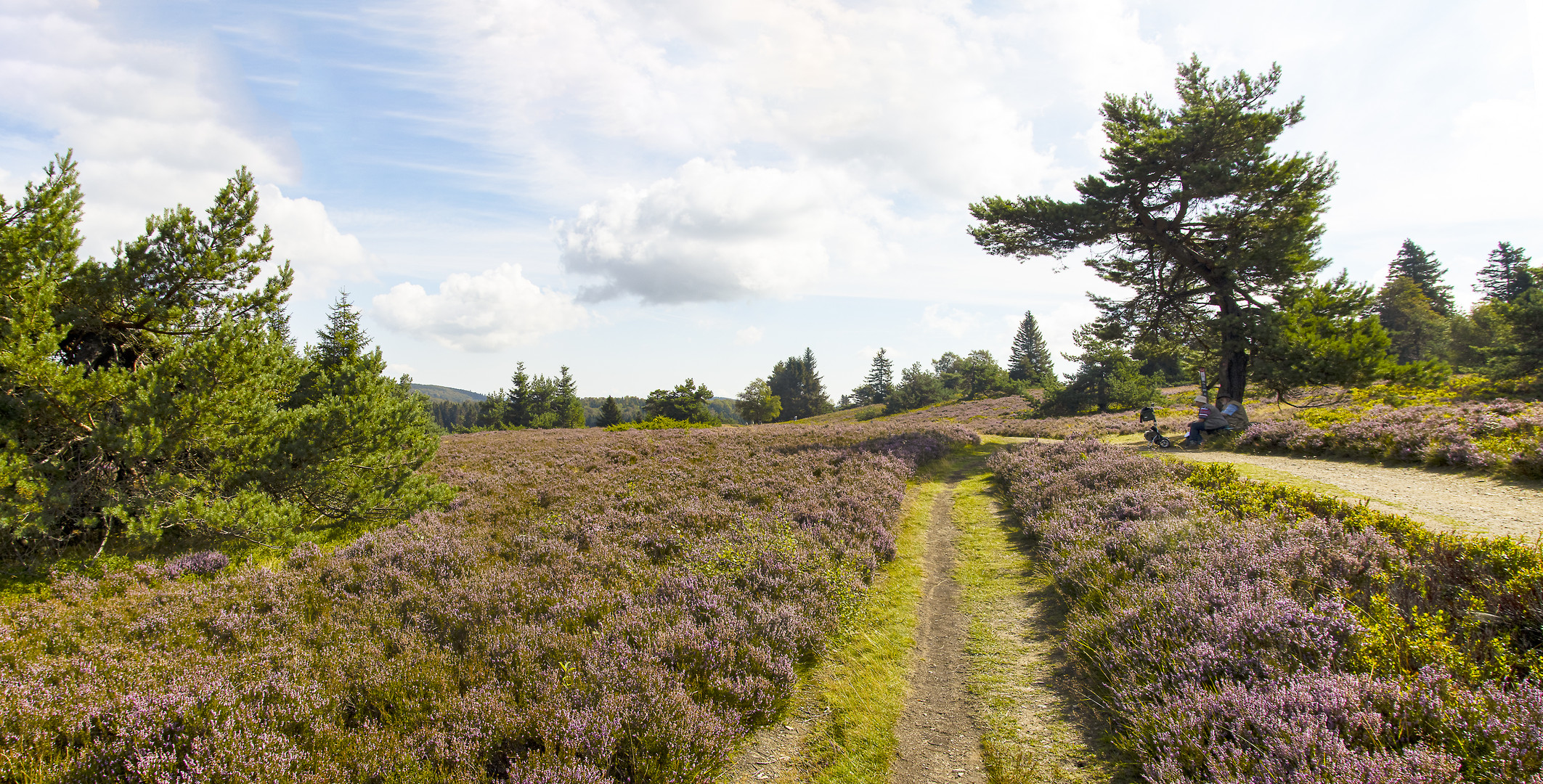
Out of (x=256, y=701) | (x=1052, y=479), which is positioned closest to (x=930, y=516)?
(x=1052, y=479)

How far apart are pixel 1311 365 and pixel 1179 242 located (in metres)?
6.26

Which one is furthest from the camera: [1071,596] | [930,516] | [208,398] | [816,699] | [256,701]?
[930,516]

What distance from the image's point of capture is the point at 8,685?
4.27 m

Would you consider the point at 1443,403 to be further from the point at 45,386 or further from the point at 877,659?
the point at 45,386

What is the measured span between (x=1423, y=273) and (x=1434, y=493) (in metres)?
84.0

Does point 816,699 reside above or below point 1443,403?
below

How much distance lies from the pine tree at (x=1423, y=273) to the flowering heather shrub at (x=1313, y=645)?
264 feet

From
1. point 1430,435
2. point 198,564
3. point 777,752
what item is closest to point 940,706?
point 777,752

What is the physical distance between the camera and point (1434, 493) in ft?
26.3

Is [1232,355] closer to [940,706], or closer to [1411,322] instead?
[940,706]

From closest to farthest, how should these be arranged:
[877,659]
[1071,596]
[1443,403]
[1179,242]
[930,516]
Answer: [877,659]
[1071,596]
[930,516]
[1443,403]
[1179,242]

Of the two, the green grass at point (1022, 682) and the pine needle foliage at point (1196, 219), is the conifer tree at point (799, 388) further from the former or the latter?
the green grass at point (1022, 682)

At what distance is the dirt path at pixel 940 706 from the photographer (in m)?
4.05

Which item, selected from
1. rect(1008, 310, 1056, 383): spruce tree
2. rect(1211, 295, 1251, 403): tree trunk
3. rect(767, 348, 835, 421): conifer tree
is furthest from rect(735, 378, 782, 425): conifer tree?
rect(1211, 295, 1251, 403): tree trunk
